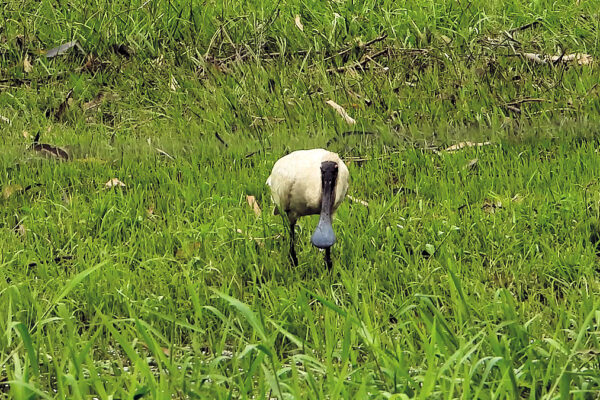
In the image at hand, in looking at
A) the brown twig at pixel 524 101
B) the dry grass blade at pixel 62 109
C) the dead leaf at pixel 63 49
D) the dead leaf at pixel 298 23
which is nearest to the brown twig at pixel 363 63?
the dead leaf at pixel 298 23

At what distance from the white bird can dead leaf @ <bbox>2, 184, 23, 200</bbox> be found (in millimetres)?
1497

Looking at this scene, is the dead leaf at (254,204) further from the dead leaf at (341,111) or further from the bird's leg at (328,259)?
the dead leaf at (341,111)

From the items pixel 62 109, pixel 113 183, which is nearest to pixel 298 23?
pixel 62 109

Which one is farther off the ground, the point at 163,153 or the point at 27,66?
the point at 27,66

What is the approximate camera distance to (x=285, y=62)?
6887 mm

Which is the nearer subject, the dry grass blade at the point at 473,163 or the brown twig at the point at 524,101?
the dry grass blade at the point at 473,163

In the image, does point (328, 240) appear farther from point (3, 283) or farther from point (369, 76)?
point (369, 76)

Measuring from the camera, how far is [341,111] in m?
6.16

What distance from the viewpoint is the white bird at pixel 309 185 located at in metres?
3.91

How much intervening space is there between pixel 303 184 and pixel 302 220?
1.82 feet

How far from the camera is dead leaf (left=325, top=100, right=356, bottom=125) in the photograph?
608 cm

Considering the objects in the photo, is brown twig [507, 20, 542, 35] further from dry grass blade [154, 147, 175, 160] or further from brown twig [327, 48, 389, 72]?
dry grass blade [154, 147, 175, 160]

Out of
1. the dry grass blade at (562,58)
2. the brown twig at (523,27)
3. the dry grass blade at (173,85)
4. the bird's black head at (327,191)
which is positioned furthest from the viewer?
the brown twig at (523,27)

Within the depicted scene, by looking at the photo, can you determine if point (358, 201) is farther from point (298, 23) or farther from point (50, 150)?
point (298, 23)
